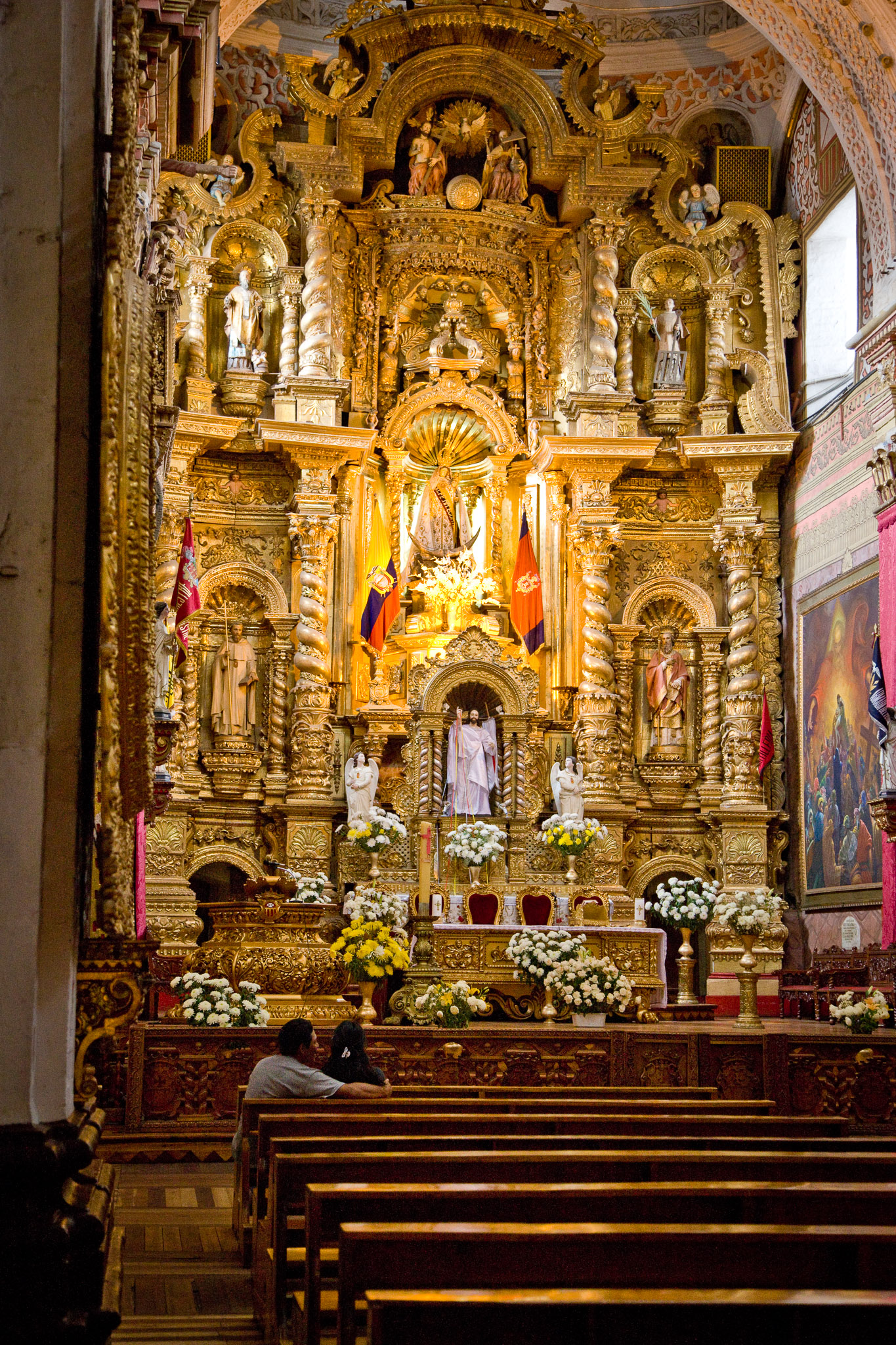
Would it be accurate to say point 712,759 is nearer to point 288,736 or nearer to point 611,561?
point 611,561

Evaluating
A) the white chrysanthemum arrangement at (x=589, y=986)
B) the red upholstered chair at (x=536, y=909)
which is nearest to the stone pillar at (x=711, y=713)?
the red upholstered chair at (x=536, y=909)

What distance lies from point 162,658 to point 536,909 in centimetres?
727

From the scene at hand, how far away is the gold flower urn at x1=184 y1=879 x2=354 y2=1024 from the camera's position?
42.9 ft

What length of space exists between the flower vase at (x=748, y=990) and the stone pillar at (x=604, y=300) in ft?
33.5

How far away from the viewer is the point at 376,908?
13.9 metres

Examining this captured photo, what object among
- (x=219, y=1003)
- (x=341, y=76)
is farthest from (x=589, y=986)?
(x=341, y=76)

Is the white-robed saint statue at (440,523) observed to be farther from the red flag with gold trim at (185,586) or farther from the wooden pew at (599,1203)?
the wooden pew at (599,1203)

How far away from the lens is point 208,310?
72.4 feet

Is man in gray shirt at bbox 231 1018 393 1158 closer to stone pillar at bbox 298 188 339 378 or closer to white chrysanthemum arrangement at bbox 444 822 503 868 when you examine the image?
white chrysanthemum arrangement at bbox 444 822 503 868

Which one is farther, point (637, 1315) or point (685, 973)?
point (685, 973)

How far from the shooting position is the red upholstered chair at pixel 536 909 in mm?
18406

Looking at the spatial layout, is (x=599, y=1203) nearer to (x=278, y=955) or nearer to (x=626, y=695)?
(x=278, y=955)

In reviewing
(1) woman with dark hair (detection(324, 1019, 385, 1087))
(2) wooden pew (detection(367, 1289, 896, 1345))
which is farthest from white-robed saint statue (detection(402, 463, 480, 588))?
(2) wooden pew (detection(367, 1289, 896, 1345))

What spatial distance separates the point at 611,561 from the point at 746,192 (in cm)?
601
